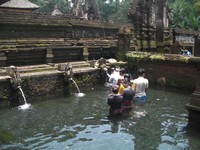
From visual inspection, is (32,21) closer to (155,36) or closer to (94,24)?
(94,24)

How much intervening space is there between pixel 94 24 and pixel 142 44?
148 inches

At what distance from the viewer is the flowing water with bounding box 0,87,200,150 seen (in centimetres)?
811

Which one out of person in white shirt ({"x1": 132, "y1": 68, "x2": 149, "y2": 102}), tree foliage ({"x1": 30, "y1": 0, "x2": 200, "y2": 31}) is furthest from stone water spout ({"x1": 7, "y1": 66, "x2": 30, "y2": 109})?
tree foliage ({"x1": 30, "y1": 0, "x2": 200, "y2": 31})

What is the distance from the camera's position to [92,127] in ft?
31.4

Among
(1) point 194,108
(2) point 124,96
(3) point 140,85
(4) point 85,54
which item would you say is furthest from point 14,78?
(1) point 194,108

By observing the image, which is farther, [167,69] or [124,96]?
[167,69]

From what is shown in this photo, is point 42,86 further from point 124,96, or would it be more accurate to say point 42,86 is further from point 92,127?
point 92,127

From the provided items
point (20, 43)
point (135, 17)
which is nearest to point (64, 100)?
point (20, 43)

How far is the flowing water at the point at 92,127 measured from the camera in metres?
8.11

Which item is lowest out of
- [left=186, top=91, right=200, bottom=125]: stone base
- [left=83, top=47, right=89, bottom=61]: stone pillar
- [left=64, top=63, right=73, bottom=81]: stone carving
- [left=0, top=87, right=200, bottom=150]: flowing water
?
[left=0, top=87, right=200, bottom=150]: flowing water

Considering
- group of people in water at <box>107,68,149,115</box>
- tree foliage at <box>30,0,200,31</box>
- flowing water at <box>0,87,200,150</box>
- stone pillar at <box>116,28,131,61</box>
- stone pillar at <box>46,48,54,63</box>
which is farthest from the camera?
tree foliage at <box>30,0,200,31</box>

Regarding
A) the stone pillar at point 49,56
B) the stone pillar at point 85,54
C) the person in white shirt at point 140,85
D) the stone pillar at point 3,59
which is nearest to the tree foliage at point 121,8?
the stone pillar at point 85,54

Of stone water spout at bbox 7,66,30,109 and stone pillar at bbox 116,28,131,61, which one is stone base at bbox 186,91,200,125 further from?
stone pillar at bbox 116,28,131,61

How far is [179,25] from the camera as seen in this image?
4409cm
